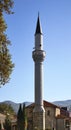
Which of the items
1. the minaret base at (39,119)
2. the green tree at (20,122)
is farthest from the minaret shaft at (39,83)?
the green tree at (20,122)

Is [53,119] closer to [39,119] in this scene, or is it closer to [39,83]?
[39,119]

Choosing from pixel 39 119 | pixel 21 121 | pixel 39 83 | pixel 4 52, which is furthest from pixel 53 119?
pixel 4 52

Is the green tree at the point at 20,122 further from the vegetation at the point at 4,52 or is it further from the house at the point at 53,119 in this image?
the vegetation at the point at 4,52

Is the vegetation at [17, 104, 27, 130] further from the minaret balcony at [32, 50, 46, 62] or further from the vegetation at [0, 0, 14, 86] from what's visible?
the vegetation at [0, 0, 14, 86]

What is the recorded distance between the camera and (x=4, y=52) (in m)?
28.7

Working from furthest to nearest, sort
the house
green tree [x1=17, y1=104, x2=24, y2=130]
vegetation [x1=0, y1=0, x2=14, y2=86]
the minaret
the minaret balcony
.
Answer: the house, the minaret balcony, the minaret, green tree [x1=17, y1=104, x2=24, y2=130], vegetation [x1=0, y1=0, x2=14, y2=86]

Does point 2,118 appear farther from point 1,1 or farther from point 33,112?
point 1,1

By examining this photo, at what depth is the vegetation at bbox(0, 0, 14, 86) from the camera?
91.3 ft

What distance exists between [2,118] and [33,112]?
7.49 m

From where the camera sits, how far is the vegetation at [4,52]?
1096 inches

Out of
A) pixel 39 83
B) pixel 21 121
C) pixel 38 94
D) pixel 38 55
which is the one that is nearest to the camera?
pixel 21 121

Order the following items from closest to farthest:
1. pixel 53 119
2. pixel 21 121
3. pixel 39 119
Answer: pixel 21 121 < pixel 39 119 < pixel 53 119

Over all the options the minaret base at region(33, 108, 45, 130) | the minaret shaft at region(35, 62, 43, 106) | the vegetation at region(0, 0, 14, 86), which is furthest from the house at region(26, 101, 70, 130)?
the vegetation at region(0, 0, 14, 86)

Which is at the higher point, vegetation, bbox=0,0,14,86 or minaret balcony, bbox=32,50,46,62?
minaret balcony, bbox=32,50,46,62
